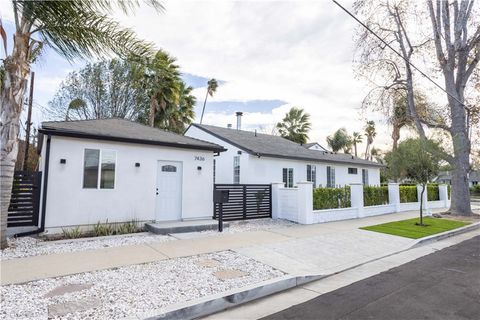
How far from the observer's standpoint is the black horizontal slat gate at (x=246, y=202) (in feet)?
37.6

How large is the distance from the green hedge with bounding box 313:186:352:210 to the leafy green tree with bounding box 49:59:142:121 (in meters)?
18.8

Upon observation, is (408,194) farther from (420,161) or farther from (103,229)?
(103,229)

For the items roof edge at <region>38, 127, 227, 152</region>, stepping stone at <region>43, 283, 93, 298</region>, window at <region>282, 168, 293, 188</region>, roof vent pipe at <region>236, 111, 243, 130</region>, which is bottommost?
stepping stone at <region>43, 283, 93, 298</region>

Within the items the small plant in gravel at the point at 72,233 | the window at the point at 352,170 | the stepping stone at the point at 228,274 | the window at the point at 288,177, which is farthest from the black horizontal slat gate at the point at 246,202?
the window at the point at 352,170

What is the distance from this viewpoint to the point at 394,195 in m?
16.0

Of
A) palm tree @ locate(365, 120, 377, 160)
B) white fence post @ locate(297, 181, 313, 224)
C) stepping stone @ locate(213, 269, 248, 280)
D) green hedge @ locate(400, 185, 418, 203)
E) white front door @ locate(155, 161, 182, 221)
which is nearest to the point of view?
stepping stone @ locate(213, 269, 248, 280)

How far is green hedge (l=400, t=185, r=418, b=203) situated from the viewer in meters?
17.1

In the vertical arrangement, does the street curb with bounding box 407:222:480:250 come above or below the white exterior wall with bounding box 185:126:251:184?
below

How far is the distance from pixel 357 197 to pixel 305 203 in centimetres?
372

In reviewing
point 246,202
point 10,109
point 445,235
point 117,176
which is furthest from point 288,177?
point 10,109

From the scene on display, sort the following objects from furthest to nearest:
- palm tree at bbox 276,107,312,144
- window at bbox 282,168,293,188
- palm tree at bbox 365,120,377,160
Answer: palm tree at bbox 365,120,377,160, palm tree at bbox 276,107,312,144, window at bbox 282,168,293,188

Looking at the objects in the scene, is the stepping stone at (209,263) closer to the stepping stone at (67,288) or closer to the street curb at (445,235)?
the stepping stone at (67,288)

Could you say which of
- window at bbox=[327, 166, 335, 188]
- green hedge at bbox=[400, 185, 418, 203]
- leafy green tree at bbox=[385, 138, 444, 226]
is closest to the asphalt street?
leafy green tree at bbox=[385, 138, 444, 226]

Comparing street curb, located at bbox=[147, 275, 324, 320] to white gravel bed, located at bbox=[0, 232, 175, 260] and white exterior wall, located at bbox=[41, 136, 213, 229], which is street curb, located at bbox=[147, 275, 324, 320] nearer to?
white gravel bed, located at bbox=[0, 232, 175, 260]
